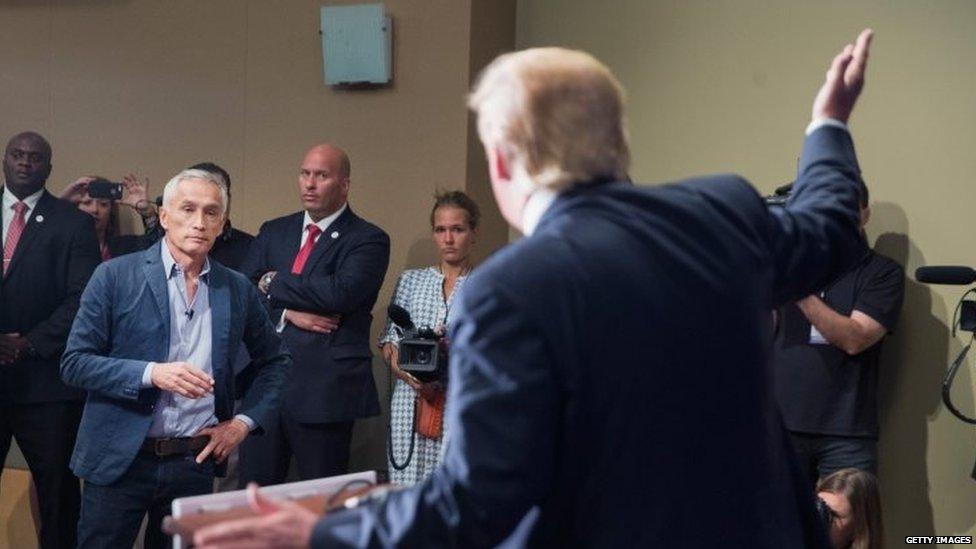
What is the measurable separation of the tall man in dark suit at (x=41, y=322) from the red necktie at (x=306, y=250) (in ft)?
2.53

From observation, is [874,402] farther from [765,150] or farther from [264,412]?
[264,412]

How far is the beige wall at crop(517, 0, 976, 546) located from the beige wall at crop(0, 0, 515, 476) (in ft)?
3.20

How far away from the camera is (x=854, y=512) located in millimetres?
3344

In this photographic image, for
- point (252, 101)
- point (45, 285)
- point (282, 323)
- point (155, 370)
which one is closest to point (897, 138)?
point (282, 323)

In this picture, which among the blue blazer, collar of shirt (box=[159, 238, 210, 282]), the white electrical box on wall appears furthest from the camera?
the white electrical box on wall

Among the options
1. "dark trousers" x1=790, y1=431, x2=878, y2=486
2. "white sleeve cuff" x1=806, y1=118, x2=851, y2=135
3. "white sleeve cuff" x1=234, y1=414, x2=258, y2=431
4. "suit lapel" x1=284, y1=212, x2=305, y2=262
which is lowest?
"dark trousers" x1=790, y1=431, x2=878, y2=486

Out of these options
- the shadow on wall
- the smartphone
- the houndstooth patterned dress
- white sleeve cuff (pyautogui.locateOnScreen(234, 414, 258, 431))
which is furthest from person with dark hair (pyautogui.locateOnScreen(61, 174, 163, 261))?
the shadow on wall

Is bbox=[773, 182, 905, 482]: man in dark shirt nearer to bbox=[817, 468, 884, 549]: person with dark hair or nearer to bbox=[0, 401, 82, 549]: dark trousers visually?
bbox=[817, 468, 884, 549]: person with dark hair

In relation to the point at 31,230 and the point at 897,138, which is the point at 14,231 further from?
the point at 897,138

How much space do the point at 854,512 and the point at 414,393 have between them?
1892 millimetres

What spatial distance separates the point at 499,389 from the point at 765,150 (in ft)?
12.8

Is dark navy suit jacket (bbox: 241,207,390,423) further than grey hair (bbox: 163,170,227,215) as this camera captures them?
Yes

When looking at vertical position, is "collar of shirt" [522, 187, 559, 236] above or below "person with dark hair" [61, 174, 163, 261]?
above

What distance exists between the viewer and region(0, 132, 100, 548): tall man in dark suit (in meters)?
4.61
